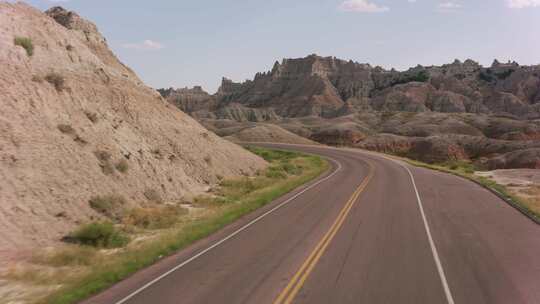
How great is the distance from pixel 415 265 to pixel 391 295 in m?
2.55

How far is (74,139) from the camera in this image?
2234 cm

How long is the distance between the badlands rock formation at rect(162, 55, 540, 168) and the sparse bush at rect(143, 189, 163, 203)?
47.6 meters

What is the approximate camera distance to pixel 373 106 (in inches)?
6383

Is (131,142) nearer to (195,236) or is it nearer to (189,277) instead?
(195,236)

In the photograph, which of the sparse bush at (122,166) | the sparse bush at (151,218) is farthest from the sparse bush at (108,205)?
the sparse bush at (122,166)

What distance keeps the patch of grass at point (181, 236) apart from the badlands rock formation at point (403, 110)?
40.4 meters

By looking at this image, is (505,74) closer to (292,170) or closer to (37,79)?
(292,170)

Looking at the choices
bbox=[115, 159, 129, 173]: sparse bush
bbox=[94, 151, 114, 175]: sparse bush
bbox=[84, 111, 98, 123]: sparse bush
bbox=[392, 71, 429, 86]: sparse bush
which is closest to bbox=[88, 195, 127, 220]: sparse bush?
bbox=[94, 151, 114, 175]: sparse bush

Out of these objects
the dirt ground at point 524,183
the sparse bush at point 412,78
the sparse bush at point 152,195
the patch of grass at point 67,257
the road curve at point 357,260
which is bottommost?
the patch of grass at point 67,257

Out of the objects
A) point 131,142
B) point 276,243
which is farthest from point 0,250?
point 131,142

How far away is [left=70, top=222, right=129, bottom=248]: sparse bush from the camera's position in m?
15.8

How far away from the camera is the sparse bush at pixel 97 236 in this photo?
623 inches

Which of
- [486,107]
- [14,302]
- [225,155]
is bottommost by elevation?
[14,302]

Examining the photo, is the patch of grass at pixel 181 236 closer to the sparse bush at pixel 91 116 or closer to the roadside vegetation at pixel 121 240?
the roadside vegetation at pixel 121 240
